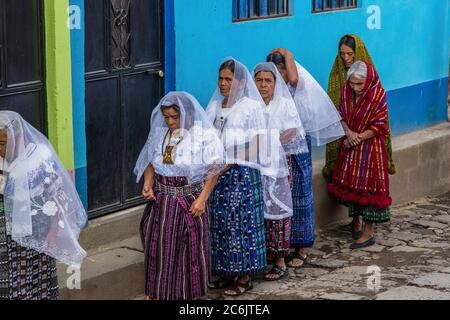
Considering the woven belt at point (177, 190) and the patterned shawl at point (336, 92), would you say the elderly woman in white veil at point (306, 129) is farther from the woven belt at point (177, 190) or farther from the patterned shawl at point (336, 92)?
the woven belt at point (177, 190)

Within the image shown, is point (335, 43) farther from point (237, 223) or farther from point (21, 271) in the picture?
point (21, 271)

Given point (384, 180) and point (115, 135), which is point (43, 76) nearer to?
point (115, 135)

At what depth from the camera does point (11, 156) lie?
6.04 meters

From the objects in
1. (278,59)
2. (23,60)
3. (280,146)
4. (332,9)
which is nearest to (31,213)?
(23,60)

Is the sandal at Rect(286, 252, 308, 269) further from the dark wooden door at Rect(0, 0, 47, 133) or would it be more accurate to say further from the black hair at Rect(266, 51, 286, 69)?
the dark wooden door at Rect(0, 0, 47, 133)

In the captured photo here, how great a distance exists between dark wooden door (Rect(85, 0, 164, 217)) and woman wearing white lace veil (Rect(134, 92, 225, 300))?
902 millimetres

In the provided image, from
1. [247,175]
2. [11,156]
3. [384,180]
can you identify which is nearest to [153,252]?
[247,175]

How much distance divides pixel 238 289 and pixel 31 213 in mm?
2073

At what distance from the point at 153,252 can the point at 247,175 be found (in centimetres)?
90

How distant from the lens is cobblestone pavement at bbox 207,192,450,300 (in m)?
7.63

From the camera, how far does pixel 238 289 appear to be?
25.2 ft

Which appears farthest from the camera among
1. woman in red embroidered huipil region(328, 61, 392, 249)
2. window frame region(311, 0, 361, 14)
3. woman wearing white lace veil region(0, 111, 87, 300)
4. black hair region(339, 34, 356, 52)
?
window frame region(311, 0, 361, 14)

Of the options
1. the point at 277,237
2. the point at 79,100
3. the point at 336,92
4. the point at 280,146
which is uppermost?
the point at 79,100

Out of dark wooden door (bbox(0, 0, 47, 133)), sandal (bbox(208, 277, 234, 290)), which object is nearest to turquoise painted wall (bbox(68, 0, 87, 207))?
Result: dark wooden door (bbox(0, 0, 47, 133))
